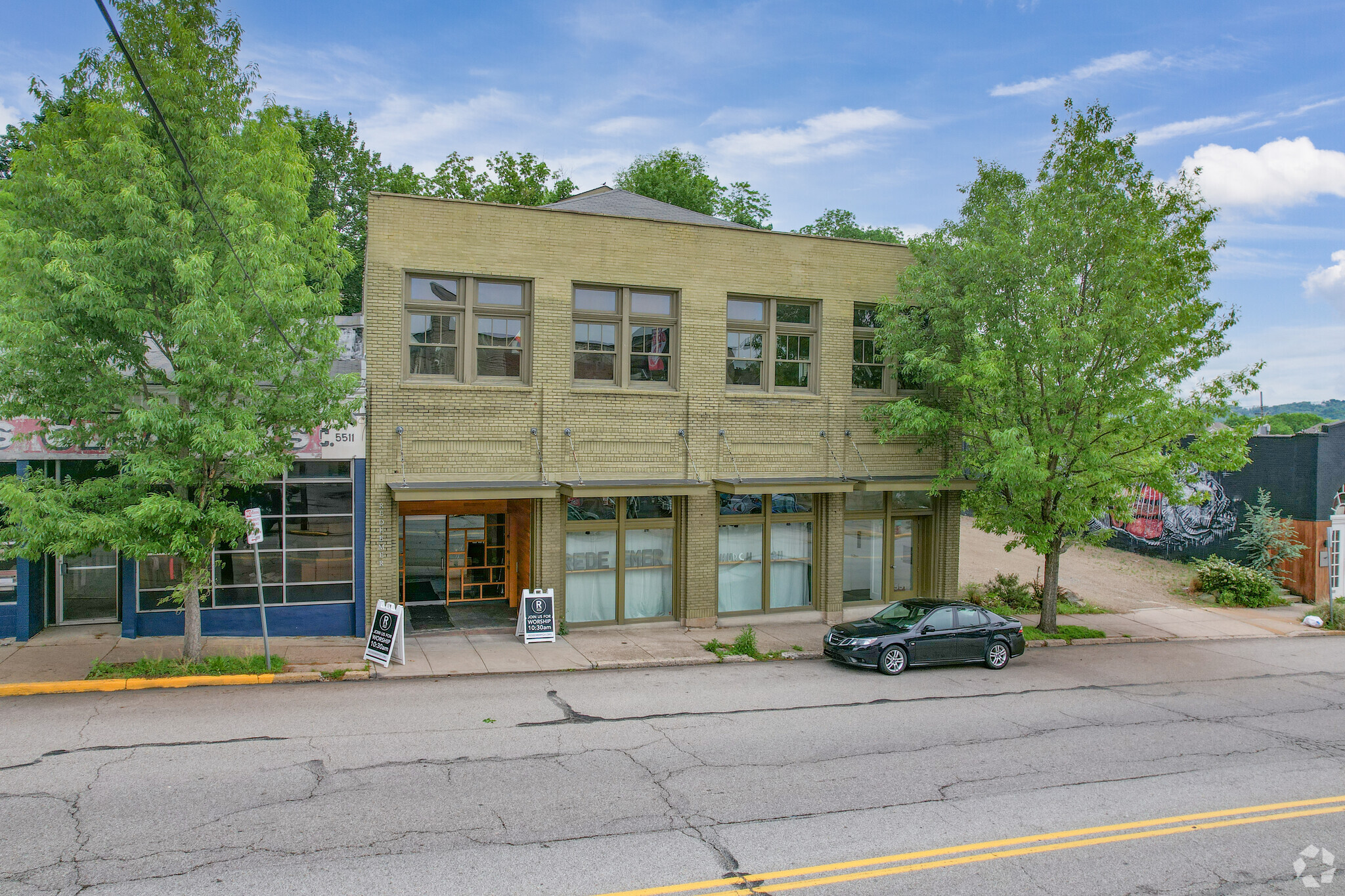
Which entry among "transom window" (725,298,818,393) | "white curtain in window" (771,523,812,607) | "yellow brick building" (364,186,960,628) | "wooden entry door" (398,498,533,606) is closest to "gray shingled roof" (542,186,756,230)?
"yellow brick building" (364,186,960,628)

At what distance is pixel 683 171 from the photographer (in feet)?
133

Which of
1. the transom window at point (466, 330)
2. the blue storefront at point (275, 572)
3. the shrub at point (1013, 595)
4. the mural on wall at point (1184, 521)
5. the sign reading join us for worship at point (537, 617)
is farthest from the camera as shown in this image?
the mural on wall at point (1184, 521)

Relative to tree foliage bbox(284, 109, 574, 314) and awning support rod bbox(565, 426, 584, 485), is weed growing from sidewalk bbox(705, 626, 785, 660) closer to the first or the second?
awning support rod bbox(565, 426, 584, 485)

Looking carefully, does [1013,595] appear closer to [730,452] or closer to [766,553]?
[766,553]

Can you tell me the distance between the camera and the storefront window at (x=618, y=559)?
16.8 metres

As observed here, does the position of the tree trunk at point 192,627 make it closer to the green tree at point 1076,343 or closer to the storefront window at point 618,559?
the storefront window at point 618,559

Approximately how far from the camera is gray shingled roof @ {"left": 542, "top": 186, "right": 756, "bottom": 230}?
19.6 metres

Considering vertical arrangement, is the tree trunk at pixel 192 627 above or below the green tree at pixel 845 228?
below

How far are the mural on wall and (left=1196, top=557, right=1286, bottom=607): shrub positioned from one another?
190 centimetres

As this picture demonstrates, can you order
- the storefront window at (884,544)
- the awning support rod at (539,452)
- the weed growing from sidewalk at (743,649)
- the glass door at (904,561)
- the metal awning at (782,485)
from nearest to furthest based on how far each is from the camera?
the weed growing from sidewalk at (743,649)
the awning support rod at (539,452)
the metal awning at (782,485)
the storefront window at (884,544)
the glass door at (904,561)

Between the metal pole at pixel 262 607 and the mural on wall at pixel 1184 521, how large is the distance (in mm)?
21988

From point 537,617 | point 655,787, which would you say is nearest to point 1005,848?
point 655,787

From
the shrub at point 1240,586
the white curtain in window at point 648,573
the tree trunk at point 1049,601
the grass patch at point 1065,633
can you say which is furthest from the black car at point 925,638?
the shrub at point 1240,586

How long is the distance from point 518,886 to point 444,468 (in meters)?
10.1
